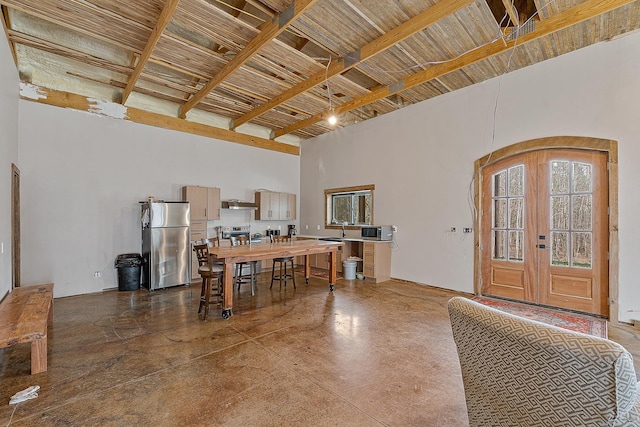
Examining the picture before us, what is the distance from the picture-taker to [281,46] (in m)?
3.99

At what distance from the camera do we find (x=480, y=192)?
4926 mm

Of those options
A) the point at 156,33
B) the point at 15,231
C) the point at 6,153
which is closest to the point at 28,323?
the point at 6,153

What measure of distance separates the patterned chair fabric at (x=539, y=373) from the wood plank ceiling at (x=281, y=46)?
10.7ft

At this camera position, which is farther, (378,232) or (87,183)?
(378,232)

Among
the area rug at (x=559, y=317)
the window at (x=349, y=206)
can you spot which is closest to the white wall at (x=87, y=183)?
the window at (x=349, y=206)

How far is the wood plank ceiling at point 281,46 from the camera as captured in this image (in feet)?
10.9

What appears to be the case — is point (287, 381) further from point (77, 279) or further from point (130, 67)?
point (130, 67)

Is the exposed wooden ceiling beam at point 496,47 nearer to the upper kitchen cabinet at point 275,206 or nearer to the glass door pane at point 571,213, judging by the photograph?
the glass door pane at point 571,213

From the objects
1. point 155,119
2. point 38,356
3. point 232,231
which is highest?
point 155,119

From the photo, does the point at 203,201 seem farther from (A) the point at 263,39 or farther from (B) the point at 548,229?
(B) the point at 548,229

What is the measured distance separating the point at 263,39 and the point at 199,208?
3782 mm

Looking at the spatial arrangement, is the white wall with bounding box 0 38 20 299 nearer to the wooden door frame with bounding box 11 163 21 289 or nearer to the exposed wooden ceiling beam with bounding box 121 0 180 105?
the wooden door frame with bounding box 11 163 21 289

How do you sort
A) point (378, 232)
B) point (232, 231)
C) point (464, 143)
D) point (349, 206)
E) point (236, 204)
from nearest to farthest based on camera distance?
point (464, 143), point (378, 232), point (236, 204), point (232, 231), point (349, 206)

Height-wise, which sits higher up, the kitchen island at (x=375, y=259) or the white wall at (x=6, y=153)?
the white wall at (x=6, y=153)
